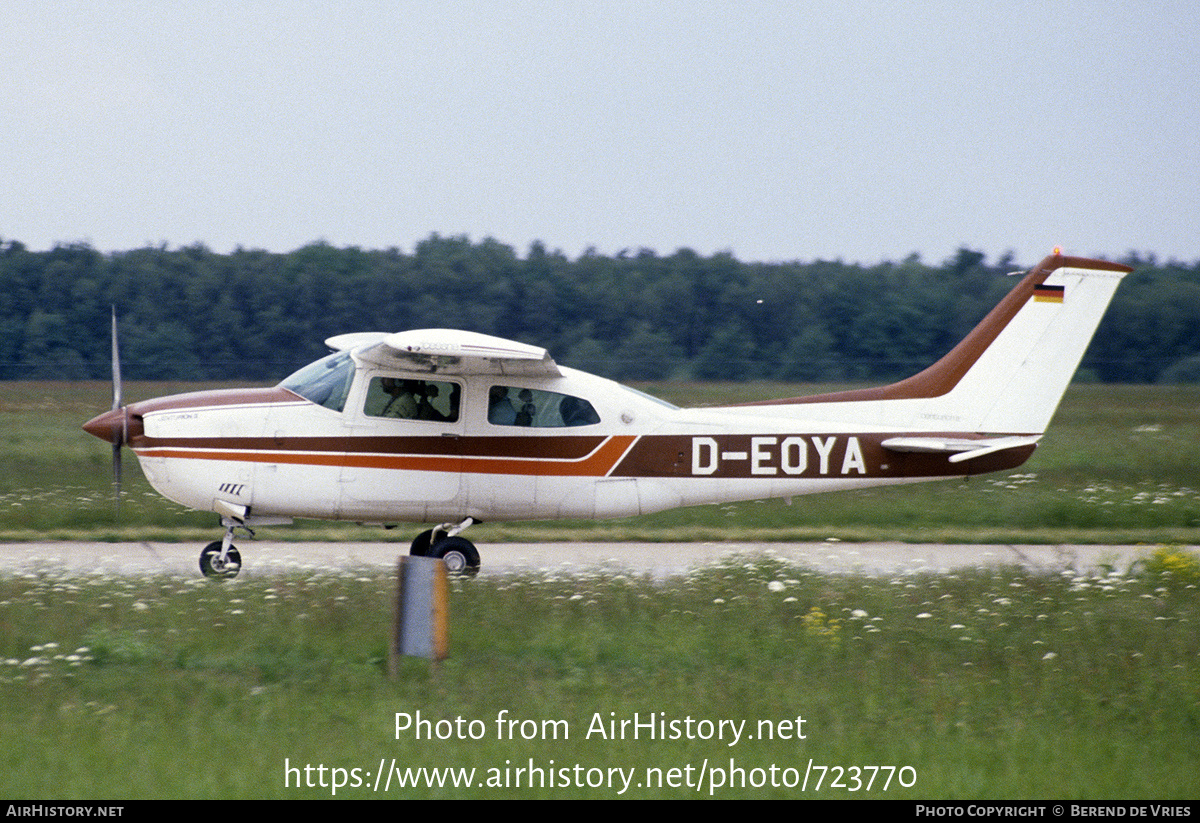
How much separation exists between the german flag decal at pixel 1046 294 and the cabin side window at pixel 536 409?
14.3ft

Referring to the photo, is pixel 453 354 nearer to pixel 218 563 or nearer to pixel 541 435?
pixel 541 435

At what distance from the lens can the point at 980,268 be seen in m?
31.8

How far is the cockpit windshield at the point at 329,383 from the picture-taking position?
10219 mm

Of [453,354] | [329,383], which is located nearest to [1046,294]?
[453,354]

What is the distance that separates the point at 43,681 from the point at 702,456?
19.8ft

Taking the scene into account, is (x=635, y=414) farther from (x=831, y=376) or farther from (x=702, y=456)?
(x=831, y=376)

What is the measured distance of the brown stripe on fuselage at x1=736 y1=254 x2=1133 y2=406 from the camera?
10.8 metres

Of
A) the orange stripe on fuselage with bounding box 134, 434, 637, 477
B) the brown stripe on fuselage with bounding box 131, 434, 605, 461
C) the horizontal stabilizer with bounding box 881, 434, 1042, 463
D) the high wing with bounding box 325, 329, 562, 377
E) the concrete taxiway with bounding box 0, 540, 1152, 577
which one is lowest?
the concrete taxiway with bounding box 0, 540, 1152, 577

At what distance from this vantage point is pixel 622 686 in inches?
257

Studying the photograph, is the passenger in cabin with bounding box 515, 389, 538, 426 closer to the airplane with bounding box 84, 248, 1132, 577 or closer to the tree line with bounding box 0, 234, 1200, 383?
the airplane with bounding box 84, 248, 1132, 577

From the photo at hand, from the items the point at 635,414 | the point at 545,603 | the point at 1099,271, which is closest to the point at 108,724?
the point at 545,603

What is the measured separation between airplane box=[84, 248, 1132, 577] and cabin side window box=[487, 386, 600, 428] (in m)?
0.01

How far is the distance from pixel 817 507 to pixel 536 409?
6123 mm

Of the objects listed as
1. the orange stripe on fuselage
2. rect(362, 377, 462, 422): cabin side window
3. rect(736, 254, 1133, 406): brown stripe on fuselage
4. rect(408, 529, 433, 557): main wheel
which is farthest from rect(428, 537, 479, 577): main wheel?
rect(736, 254, 1133, 406): brown stripe on fuselage
